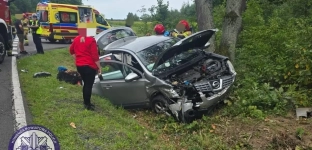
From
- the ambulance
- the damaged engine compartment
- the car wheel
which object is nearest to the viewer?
the damaged engine compartment

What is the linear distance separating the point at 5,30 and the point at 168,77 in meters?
6.96

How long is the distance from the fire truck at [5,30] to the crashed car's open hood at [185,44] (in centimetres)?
632

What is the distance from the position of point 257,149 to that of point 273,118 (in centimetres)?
132

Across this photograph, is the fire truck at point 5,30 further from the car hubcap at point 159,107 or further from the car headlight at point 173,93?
the car headlight at point 173,93

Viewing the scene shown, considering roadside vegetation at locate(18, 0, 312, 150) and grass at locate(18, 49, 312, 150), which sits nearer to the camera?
grass at locate(18, 49, 312, 150)

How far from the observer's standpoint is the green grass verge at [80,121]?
197 inches

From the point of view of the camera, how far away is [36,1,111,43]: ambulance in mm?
22078

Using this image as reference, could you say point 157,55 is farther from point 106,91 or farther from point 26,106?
point 26,106

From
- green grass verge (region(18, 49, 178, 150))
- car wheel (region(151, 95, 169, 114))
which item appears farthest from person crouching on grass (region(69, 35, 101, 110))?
car wheel (region(151, 95, 169, 114))

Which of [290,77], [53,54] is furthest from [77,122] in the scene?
[53,54]

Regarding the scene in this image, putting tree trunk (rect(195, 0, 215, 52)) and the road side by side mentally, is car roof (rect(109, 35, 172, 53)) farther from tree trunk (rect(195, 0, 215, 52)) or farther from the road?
the road

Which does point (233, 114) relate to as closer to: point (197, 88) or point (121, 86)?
point (197, 88)

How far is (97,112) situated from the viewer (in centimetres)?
664

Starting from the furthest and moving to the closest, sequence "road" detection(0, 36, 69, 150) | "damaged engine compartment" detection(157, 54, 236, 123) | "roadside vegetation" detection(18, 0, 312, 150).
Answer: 1. "damaged engine compartment" detection(157, 54, 236, 123)
2. "roadside vegetation" detection(18, 0, 312, 150)
3. "road" detection(0, 36, 69, 150)
